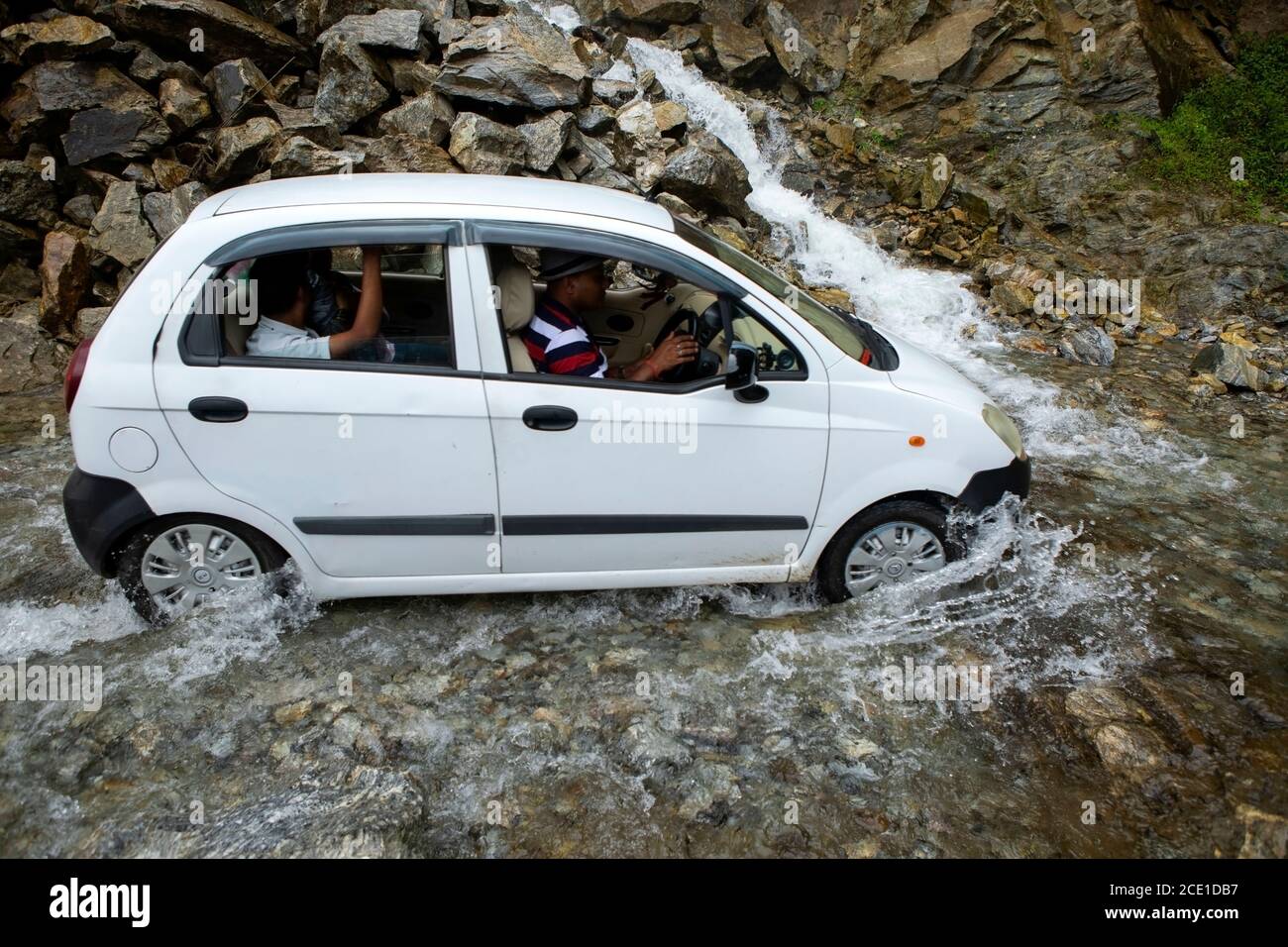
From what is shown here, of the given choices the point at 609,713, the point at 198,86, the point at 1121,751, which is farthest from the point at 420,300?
the point at 198,86

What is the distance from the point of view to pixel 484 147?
A: 342 inches

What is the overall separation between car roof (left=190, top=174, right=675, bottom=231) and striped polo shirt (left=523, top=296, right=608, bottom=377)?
1.54 feet

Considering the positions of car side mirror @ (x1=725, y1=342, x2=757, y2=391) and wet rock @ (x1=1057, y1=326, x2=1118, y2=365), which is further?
wet rock @ (x1=1057, y1=326, x2=1118, y2=365)

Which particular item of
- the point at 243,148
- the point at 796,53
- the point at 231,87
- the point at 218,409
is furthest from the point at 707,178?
the point at 218,409

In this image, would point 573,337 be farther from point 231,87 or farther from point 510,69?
point 510,69

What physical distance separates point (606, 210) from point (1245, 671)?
11.3ft

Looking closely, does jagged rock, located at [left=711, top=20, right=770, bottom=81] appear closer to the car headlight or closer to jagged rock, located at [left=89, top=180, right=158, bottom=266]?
jagged rock, located at [left=89, top=180, right=158, bottom=266]

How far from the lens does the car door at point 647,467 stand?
337 cm

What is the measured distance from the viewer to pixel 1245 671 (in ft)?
12.3

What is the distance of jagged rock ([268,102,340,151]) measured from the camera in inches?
330

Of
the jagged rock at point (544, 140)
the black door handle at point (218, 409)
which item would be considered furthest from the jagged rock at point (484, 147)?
the black door handle at point (218, 409)

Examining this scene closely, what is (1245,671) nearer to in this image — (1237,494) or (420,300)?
(1237,494)

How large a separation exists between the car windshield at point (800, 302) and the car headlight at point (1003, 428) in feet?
1.80

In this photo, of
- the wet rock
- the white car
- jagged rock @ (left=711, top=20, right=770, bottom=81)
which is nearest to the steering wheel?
the white car
